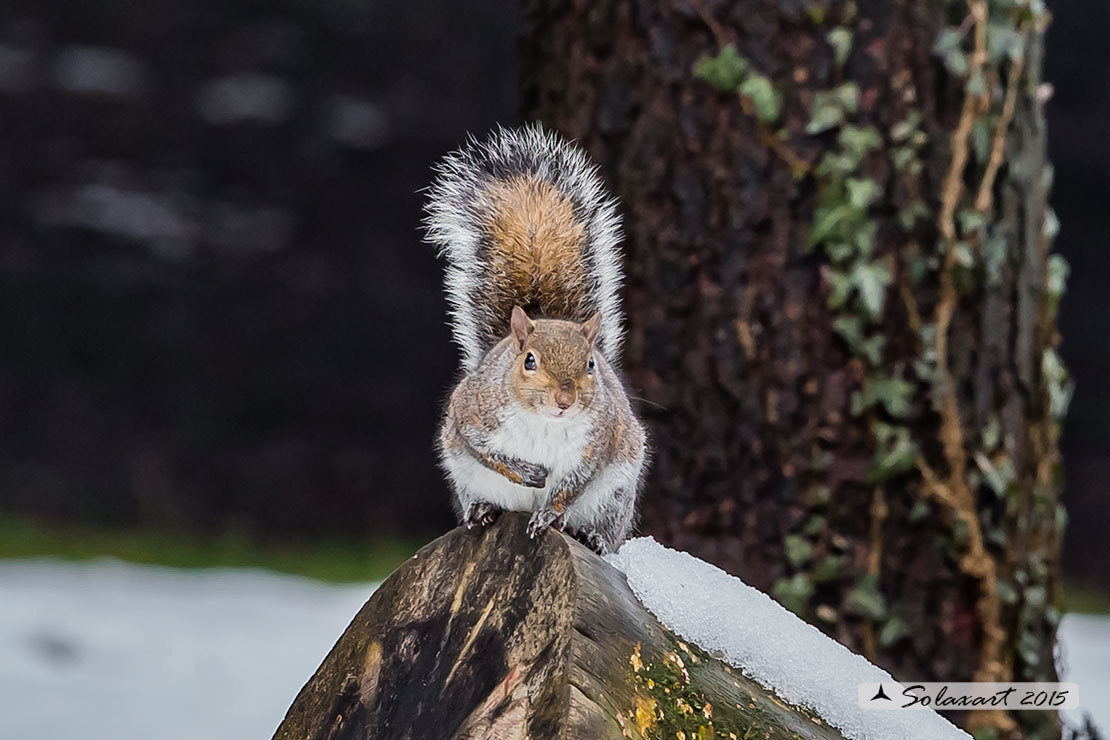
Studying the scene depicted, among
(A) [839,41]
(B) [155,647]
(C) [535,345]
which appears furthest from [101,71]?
(C) [535,345]

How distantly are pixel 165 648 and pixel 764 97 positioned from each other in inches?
88.7

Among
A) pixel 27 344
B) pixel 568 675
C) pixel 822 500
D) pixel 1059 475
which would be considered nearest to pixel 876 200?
pixel 822 500

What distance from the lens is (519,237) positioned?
1.59 m

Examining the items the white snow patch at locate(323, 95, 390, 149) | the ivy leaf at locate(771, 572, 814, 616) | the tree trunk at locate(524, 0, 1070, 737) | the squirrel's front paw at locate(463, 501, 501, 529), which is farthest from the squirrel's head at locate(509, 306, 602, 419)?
the white snow patch at locate(323, 95, 390, 149)

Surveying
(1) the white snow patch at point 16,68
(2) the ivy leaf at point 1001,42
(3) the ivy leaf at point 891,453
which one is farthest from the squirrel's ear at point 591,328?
(1) the white snow patch at point 16,68

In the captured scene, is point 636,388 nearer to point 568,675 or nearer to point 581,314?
point 581,314

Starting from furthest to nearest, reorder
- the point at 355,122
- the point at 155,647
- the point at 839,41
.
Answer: the point at 355,122
the point at 155,647
the point at 839,41

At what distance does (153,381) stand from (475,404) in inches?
99.6

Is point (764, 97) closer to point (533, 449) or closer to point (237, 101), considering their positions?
point (533, 449)

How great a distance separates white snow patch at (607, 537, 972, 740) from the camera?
3.78 feet

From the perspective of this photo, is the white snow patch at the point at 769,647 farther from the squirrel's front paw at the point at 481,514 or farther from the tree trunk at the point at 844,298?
the tree trunk at the point at 844,298

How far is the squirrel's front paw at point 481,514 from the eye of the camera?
1228mm

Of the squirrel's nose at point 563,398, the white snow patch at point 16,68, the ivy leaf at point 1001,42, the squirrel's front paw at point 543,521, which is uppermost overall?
the white snow patch at point 16,68

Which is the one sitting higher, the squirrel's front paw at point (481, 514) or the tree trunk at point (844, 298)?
the tree trunk at point (844, 298)
